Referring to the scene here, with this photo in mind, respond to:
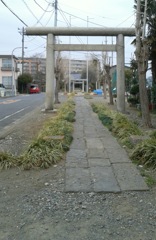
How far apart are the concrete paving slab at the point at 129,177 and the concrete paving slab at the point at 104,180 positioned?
98 mm

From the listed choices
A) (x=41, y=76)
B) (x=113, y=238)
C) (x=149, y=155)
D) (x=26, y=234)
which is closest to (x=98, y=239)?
(x=113, y=238)

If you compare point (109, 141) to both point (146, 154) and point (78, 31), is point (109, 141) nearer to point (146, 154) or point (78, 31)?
point (146, 154)

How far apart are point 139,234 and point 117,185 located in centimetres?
167

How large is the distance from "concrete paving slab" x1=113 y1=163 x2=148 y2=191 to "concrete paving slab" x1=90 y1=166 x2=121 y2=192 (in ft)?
0.32

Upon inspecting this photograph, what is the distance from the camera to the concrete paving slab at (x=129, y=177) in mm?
5480

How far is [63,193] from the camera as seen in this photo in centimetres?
531

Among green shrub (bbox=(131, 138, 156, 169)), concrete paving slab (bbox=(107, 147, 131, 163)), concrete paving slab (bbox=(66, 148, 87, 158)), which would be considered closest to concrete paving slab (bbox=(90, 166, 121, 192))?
concrete paving slab (bbox=(107, 147, 131, 163))

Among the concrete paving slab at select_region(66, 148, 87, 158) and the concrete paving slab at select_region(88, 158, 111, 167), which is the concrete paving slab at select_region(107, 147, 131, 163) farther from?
the concrete paving slab at select_region(66, 148, 87, 158)

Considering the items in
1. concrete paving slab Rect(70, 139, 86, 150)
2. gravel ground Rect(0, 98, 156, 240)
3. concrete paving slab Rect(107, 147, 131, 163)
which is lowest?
gravel ground Rect(0, 98, 156, 240)

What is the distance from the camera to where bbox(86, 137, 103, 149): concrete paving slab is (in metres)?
8.70

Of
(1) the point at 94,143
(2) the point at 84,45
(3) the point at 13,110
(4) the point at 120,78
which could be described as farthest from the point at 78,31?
(1) the point at 94,143

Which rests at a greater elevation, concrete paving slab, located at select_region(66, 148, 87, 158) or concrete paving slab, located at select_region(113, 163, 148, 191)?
concrete paving slab, located at select_region(66, 148, 87, 158)

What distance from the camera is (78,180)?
5852mm

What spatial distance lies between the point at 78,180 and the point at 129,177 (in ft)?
2.94
